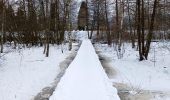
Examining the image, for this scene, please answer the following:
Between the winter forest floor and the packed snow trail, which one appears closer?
the packed snow trail

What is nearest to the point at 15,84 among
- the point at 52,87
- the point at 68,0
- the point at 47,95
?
the point at 52,87

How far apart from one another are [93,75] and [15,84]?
3.04 metres

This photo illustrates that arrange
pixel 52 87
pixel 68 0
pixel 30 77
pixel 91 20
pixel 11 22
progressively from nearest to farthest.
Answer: pixel 52 87 < pixel 30 77 < pixel 68 0 < pixel 11 22 < pixel 91 20

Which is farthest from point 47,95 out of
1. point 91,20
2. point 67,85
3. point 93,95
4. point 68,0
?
point 91,20

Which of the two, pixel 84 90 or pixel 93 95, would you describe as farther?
pixel 84 90

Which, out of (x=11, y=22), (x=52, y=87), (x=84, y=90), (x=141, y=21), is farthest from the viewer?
(x=11, y=22)

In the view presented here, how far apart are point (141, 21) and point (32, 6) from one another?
77.6 ft

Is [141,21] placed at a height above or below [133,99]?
above

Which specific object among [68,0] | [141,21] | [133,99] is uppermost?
[68,0]

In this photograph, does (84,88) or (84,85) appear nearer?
(84,88)

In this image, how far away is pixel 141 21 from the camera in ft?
73.3

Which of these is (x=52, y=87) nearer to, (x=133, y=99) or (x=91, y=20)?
(x=133, y=99)

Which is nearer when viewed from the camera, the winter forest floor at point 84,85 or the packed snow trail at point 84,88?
the packed snow trail at point 84,88

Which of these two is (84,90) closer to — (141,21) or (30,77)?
(30,77)
